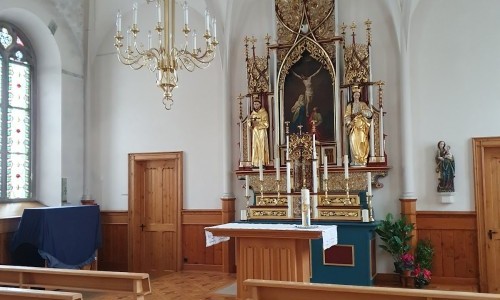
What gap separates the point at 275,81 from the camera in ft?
28.7

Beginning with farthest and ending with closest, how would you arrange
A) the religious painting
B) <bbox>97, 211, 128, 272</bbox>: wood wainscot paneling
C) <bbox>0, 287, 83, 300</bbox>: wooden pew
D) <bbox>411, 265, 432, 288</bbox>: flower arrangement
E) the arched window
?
<bbox>97, 211, 128, 272</bbox>: wood wainscot paneling < the arched window < the religious painting < <bbox>411, 265, 432, 288</bbox>: flower arrangement < <bbox>0, 287, 83, 300</bbox>: wooden pew

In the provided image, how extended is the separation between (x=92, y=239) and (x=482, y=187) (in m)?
6.45

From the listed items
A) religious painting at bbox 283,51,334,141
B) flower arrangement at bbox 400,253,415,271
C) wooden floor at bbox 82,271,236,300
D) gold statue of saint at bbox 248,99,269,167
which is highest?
religious painting at bbox 283,51,334,141

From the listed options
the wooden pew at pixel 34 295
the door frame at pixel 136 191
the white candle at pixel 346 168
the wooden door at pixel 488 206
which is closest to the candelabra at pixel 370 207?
the white candle at pixel 346 168

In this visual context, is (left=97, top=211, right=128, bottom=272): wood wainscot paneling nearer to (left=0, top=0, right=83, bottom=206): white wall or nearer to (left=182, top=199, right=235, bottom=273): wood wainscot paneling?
(left=0, top=0, right=83, bottom=206): white wall

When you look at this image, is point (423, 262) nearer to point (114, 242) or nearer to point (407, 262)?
point (407, 262)

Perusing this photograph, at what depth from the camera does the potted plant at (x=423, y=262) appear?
24.3 feet

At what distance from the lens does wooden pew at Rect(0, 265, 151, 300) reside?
14.1 feet

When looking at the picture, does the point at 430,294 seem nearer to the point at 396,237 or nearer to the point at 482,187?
the point at 396,237

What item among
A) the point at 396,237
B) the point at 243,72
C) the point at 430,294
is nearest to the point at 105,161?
the point at 243,72

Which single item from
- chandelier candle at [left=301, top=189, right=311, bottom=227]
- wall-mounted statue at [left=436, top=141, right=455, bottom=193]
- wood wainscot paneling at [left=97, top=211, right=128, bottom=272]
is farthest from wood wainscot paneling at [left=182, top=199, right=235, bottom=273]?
wall-mounted statue at [left=436, top=141, right=455, bottom=193]

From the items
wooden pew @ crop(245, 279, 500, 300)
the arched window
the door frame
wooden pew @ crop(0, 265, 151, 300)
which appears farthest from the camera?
the door frame

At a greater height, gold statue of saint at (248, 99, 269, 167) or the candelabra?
gold statue of saint at (248, 99, 269, 167)

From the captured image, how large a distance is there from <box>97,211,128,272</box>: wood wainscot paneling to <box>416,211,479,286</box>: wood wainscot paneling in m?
5.45
